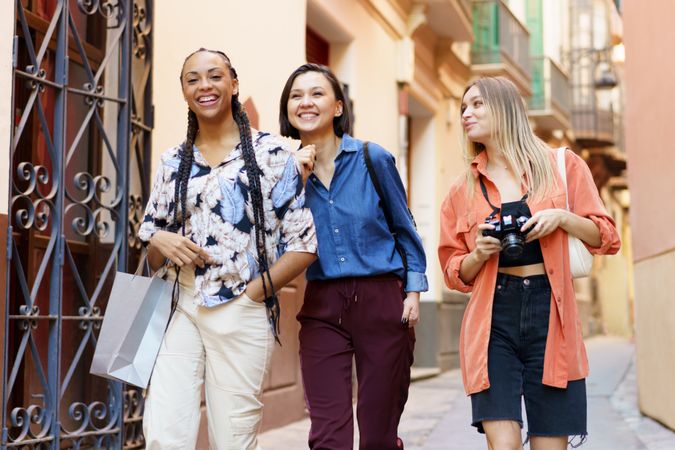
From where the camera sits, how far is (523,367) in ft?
13.0

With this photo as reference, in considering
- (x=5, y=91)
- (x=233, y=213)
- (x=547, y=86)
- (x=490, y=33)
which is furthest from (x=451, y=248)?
(x=547, y=86)

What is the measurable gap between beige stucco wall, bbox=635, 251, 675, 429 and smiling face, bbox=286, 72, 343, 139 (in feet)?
13.4

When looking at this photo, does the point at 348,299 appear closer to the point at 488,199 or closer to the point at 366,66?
the point at 488,199

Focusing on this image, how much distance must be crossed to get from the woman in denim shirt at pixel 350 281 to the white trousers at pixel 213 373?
48 cm

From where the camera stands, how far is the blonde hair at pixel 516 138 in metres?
3.99

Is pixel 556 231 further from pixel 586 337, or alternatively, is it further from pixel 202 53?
pixel 586 337

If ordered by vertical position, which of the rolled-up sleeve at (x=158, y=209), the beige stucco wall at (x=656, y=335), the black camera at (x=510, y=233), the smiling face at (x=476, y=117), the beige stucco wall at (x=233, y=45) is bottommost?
the beige stucco wall at (x=656, y=335)

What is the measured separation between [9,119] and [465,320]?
91.5 inches

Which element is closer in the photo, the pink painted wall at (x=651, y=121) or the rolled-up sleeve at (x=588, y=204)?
the rolled-up sleeve at (x=588, y=204)

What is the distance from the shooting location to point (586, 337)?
27219mm

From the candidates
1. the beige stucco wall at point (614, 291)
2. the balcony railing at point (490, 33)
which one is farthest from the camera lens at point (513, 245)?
the beige stucco wall at point (614, 291)

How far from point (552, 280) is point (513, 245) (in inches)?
9.7

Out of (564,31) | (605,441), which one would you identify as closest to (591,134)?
(564,31)

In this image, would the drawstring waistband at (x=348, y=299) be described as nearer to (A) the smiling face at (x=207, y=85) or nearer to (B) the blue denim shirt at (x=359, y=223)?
(B) the blue denim shirt at (x=359, y=223)
